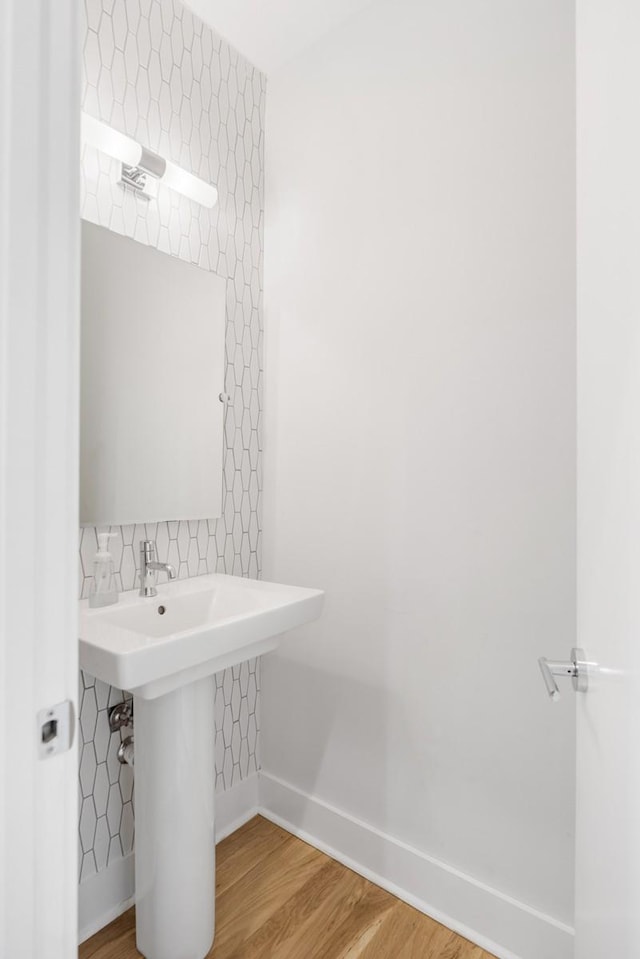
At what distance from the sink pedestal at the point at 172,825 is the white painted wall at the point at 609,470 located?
0.88 m

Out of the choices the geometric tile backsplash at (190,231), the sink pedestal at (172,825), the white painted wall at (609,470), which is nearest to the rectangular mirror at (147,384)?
the geometric tile backsplash at (190,231)

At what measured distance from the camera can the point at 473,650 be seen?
57.4 inches

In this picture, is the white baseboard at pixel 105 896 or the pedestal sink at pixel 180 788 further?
the white baseboard at pixel 105 896

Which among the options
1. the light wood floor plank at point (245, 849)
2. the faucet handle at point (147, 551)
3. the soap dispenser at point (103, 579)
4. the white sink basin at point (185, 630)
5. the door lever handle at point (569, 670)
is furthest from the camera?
the light wood floor plank at point (245, 849)

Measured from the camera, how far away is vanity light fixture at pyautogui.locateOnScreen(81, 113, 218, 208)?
53.0 inches

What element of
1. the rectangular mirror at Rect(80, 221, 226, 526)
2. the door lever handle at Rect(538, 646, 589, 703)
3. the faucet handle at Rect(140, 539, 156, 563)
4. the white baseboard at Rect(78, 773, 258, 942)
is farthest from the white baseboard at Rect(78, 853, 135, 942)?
the door lever handle at Rect(538, 646, 589, 703)

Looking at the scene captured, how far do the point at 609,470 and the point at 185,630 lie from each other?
1.07 meters

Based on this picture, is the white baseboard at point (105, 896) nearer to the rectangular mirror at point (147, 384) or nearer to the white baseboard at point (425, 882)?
the white baseboard at point (425, 882)

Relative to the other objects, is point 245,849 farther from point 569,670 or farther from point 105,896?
point 569,670

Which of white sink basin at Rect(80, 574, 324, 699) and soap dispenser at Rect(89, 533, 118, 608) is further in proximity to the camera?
soap dispenser at Rect(89, 533, 118, 608)

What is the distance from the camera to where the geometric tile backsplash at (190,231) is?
1.45 m

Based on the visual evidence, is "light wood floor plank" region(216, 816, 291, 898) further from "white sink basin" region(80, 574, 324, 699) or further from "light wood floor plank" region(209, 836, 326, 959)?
"white sink basin" region(80, 574, 324, 699)

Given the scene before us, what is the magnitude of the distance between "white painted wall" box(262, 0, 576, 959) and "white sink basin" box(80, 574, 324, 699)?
0.34 meters

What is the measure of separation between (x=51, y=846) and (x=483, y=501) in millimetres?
1202
